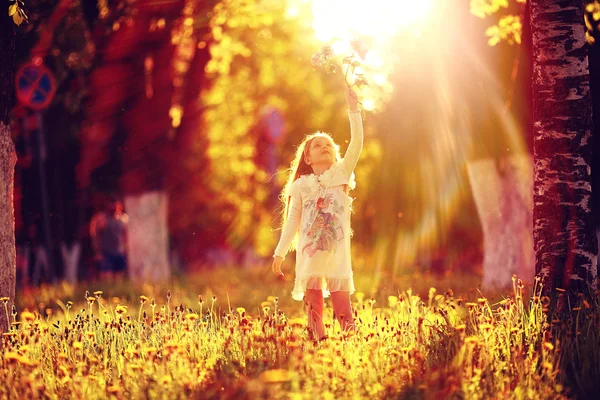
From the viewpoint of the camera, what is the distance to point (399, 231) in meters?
20.6

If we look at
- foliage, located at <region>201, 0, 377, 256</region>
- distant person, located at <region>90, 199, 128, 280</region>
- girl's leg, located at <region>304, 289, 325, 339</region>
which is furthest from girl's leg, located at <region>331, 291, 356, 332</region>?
distant person, located at <region>90, 199, 128, 280</region>

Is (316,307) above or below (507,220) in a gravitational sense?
below

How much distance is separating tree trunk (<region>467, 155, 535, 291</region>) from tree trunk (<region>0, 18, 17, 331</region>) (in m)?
7.26

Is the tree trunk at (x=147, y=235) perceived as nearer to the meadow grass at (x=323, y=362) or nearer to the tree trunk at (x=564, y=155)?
the meadow grass at (x=323, y=362)

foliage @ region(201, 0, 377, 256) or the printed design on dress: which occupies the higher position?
foliage @ region(201, 0, 377, 256)

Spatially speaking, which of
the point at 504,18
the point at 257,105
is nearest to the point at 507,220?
the point at 504,18

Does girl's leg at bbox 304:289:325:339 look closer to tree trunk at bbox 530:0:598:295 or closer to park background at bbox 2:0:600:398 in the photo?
park background at bbox 2:0:600:398

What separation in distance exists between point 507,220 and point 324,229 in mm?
6296

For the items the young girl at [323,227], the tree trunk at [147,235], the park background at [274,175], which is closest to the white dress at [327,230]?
the young girl at [323,227]

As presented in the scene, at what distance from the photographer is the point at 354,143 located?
669 centimetres

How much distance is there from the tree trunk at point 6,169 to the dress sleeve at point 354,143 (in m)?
3.04

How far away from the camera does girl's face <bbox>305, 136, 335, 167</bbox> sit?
6.88 meters

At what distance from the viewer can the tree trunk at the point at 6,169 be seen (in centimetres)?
716

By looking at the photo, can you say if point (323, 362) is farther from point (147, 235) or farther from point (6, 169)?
point (147, 235)
